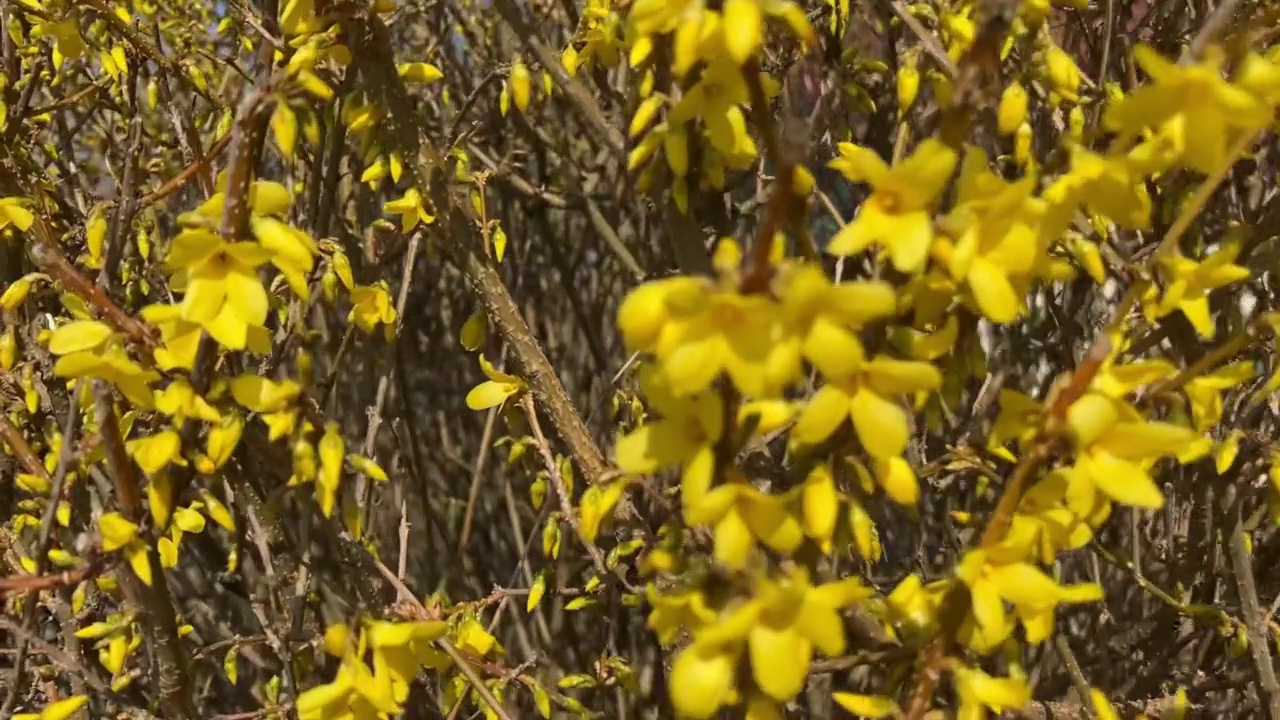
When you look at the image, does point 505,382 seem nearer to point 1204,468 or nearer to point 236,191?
point 236,191

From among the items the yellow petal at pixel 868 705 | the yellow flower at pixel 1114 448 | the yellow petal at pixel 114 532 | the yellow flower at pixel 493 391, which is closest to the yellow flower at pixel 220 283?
the yellow petal at pixel 114 532

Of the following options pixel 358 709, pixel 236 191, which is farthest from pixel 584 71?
pixel 358 709

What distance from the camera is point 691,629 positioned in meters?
0.99

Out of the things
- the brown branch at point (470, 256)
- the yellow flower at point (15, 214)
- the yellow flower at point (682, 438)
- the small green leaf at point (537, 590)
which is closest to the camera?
the yellow flower at point (682, 438)

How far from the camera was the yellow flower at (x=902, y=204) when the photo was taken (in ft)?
3.00

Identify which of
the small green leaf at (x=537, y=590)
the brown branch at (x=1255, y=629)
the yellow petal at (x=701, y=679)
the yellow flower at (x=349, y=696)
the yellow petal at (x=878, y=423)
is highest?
the yellow petal at (x=878, y=423)

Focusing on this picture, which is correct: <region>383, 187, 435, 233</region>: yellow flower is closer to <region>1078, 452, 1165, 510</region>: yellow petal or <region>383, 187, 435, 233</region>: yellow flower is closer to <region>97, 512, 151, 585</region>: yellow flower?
<region>97, 512, 151, 585</region>: yellow flower

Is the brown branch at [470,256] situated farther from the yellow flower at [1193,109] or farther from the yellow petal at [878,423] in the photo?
the yellow flower at [1193,109]

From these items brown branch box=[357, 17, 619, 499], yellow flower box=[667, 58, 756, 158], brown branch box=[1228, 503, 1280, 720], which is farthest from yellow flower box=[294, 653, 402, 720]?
brown branch box=[1228, 503, 1280, 720]

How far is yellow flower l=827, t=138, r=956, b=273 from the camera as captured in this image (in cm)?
92

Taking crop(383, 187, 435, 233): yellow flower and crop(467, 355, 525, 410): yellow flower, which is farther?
crop(383, 187, 435, 233): yellow flower

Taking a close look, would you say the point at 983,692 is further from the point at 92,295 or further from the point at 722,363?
the point at 92,295

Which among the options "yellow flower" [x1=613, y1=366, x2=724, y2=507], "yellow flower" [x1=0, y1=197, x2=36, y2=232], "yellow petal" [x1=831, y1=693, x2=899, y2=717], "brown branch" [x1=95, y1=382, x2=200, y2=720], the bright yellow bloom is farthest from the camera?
"yellow flower" [x1=0, y1=197, x2=36, y2=232]

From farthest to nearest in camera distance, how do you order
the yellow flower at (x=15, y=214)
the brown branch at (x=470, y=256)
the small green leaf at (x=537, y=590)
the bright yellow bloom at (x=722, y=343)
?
the small green leaf at (x=537, y=590), the yellow flower at (x=15, y=214), the brown branch at (x=470, y=256), the bright yellow bloom at (x=722, y=343)
